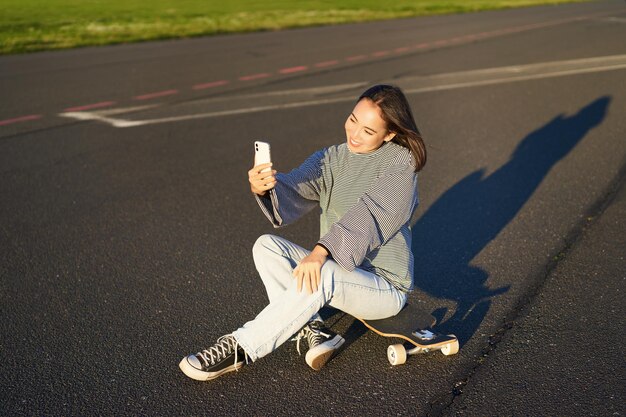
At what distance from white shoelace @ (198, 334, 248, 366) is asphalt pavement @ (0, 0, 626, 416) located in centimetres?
13

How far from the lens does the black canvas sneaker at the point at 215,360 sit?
393 centimetres

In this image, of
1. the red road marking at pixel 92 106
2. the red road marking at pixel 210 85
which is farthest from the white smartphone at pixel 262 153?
the red road marking at pixel 210 85

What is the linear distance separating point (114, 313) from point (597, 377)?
267cm

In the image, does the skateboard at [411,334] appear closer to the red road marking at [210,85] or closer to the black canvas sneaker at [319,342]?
the black canvas sneaker at [319,342]

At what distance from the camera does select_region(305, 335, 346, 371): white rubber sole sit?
13.2ft

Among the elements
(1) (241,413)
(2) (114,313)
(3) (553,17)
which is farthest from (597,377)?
(3) (553,17)

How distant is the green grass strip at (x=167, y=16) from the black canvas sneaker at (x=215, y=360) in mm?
14319

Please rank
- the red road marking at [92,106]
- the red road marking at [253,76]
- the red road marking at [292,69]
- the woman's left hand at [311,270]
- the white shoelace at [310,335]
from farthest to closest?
1. the red road marking at [292,69]
2. the red road marking at [253,76]
3. the red road marking at [92,106]
4. the white shoelace at [310,335]
5. the woman's left hand at [311,270]

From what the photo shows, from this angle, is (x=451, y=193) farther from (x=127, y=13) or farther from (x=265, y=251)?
(x=127, y=13)

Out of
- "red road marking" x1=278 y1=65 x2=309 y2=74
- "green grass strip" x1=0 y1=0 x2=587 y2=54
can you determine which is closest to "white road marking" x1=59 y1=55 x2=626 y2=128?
"red road marking" x1=278 y1=65 x2=309 y2=74

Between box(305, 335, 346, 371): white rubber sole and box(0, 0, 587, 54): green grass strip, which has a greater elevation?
box(305, 335, 346, 371): white rubber sole

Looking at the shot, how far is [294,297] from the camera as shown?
3951 mm

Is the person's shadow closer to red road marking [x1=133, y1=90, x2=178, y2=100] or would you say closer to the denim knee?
the denim knee

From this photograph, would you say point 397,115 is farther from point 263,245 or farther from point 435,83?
point 435,83
